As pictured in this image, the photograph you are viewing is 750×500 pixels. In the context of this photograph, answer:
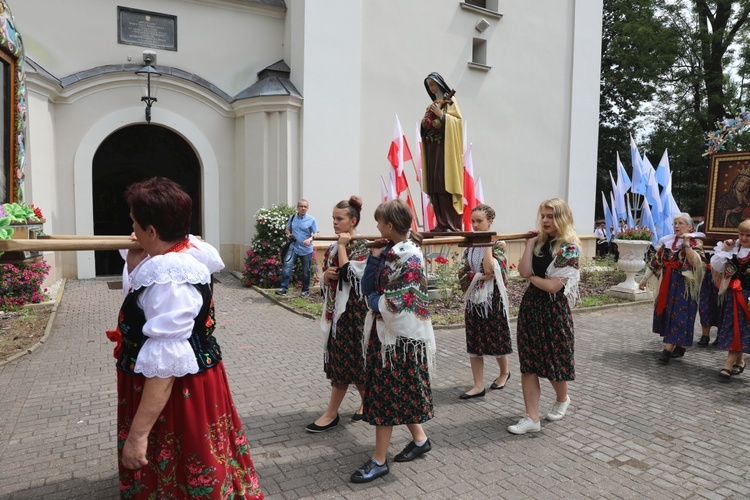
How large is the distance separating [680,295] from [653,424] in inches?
98.9

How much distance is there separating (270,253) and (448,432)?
7222 mm

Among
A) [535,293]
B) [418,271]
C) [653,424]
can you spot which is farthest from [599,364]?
[418,271]

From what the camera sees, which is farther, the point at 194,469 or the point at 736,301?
Result: the point at 736,301

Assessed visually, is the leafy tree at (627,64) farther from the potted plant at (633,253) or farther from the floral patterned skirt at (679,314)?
the floral patterned skirt at (679,314)

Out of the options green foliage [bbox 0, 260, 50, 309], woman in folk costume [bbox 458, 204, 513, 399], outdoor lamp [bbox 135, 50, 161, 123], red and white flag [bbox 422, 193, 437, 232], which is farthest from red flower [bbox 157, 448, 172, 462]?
outdoor lamp [bbox 135, 50, 161, 123]

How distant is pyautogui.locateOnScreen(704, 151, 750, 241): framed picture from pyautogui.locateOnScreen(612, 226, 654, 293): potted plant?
1.89 metres

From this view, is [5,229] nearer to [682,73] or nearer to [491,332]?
[491,332]

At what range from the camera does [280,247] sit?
1067 cm

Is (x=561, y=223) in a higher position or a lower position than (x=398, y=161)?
lower

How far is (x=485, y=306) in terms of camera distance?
16.2 feet

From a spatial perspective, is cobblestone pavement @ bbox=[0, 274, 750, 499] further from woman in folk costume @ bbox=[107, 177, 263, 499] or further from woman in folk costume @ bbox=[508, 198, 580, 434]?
woman in folk costume @ bbox=[107, 177, 263, 499]

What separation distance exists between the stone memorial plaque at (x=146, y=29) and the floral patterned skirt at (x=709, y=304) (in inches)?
441

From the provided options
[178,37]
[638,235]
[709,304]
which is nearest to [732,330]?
[709,304]

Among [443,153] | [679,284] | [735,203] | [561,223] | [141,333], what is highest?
[443,153]
